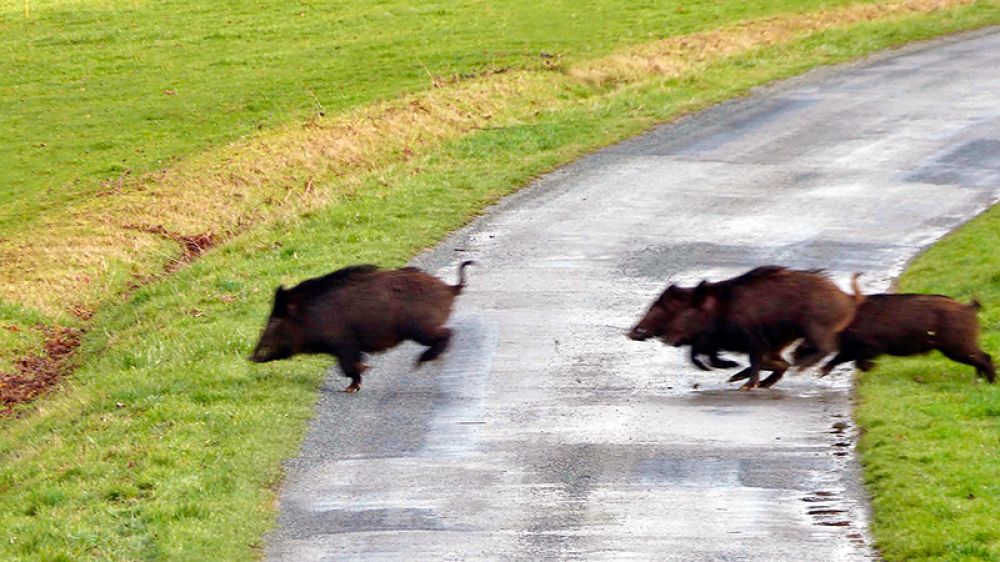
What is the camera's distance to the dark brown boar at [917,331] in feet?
43.0

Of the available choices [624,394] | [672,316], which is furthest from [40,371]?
[672,316]

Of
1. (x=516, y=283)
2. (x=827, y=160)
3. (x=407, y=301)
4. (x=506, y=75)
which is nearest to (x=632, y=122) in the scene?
(x=827, y=160)

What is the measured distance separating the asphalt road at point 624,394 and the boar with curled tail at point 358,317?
1.33 ft

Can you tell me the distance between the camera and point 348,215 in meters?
20.3

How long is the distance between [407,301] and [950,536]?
220 inches

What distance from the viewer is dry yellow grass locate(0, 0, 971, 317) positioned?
21.2 meters

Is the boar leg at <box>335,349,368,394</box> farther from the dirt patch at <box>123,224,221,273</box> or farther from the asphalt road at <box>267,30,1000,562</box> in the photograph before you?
the dirt patch at <box>123,224,221,273</box>

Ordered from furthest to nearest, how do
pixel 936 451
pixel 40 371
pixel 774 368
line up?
pixel 40 371, pixel 774 368, pixel 936 451

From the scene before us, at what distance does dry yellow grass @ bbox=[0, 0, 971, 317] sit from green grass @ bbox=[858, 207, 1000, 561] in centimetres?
1000

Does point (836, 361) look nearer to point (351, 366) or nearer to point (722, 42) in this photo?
point (351, 366)

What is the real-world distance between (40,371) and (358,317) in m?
6.20

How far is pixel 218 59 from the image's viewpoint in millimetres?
38406

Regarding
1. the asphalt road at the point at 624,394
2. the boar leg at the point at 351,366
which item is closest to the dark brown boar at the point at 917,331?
the asphalt road at the point at 624,394

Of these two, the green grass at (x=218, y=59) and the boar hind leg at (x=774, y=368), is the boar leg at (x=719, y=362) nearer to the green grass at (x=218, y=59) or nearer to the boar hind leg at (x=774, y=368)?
the boar hind leg at (x=774, y=368)
